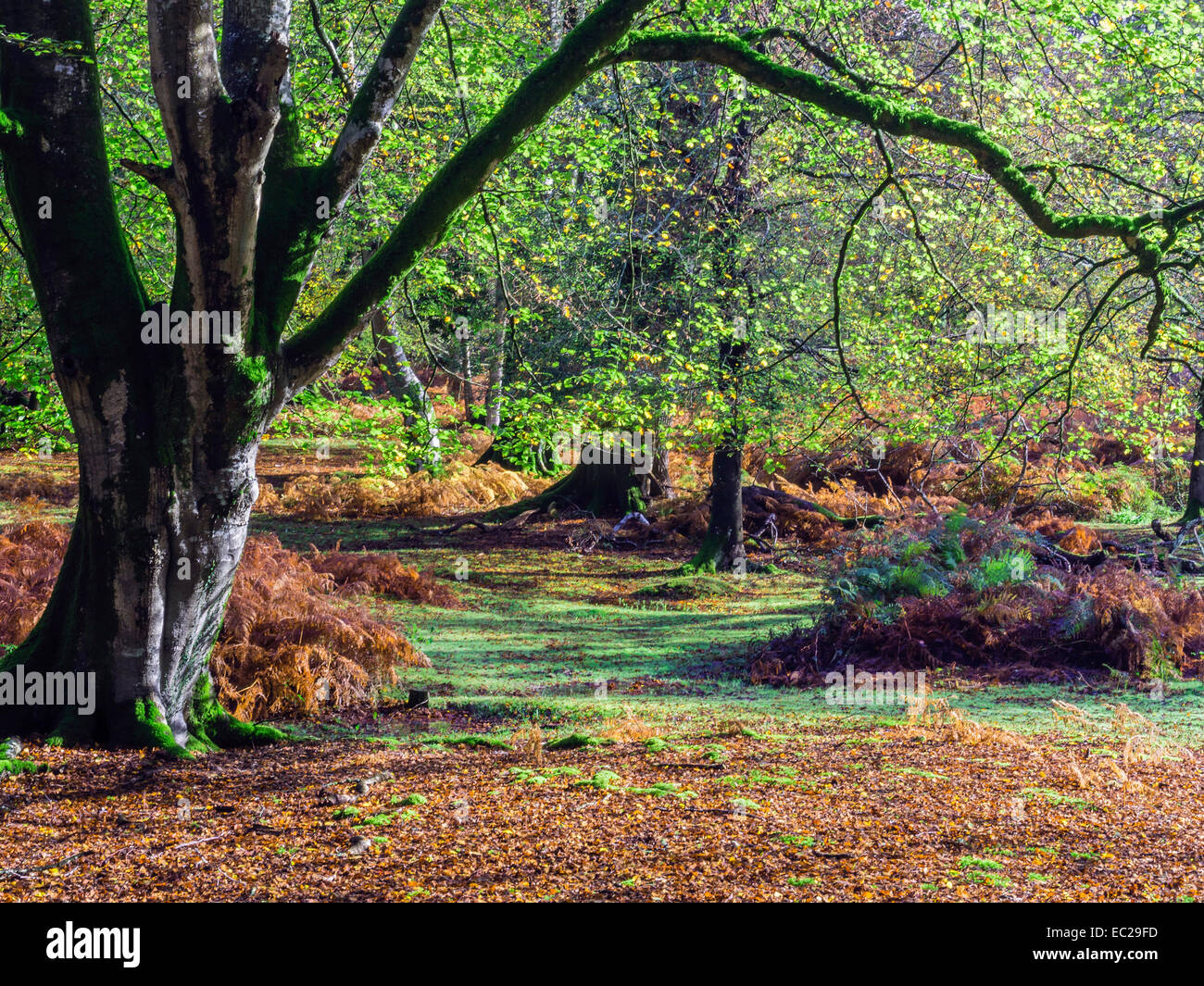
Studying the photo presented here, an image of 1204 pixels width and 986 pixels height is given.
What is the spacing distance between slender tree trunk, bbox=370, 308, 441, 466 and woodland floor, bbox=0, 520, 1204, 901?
2132 millimetres

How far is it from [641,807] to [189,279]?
3.60 m

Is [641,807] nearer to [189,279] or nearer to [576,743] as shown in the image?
[576,743]

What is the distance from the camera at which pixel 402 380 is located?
22.6 m

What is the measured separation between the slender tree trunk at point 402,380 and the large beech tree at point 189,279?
94.1 inches

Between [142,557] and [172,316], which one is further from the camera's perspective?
[142,557]

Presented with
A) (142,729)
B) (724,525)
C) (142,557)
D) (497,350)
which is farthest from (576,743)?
(497,350)

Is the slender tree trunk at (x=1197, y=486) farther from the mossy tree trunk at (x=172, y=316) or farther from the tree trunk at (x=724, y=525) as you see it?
the mossy tree trunk at (x=172, y=316)

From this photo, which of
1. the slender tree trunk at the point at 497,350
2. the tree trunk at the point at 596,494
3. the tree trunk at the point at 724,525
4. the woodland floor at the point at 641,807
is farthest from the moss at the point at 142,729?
the tree trunk at the point at 596,494

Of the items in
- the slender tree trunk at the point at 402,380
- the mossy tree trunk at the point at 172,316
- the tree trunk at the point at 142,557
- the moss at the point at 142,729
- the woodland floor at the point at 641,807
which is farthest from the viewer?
the slender tree trunk at the point at 402,380

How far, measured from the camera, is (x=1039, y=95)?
Answer: 27.9ft

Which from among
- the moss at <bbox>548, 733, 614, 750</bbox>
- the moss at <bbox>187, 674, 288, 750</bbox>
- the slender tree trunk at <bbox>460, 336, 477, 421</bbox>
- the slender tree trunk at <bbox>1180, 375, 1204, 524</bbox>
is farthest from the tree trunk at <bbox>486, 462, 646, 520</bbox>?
the moss at <bbox>548, 733, 614, 750</bbox>

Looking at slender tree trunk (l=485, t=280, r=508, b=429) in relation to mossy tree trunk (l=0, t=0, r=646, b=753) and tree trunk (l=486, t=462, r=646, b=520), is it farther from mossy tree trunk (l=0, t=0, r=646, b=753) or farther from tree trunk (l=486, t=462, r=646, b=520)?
mossy tree trunk (l=0, t=0, r=646, b=753)

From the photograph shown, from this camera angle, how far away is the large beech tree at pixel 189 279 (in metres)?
5.67
